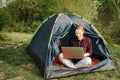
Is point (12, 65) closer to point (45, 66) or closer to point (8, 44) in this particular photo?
point (45, 66)

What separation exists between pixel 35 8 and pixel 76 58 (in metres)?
9.12

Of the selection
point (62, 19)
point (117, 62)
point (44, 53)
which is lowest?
point (117, 62)

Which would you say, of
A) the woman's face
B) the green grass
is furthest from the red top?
the green grass

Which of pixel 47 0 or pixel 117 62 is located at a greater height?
pixel 47 0

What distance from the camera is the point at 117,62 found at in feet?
26.7

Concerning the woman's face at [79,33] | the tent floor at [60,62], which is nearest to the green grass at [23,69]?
the tent floor at [60,62]

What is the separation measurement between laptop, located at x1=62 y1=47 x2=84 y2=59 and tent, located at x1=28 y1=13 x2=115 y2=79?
22 cm

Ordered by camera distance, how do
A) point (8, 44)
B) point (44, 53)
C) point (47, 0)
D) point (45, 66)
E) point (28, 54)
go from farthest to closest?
point (47, 0) < point (8, 44) < point (28, 54) < point (44, 53) < point (45, 66)

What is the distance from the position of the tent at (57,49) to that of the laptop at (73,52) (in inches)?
8.6

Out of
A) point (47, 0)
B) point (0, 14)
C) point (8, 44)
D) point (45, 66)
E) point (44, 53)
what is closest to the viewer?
point (45, 66)

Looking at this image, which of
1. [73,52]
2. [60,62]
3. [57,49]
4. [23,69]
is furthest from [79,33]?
[23,69]

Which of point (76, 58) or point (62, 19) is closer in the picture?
point (76, 58)

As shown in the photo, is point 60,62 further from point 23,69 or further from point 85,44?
point 23,69

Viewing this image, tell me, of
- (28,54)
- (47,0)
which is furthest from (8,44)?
(47,0)
